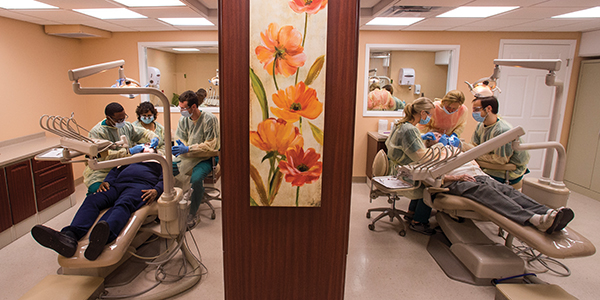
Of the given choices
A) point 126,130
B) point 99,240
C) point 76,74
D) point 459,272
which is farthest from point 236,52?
point 459,272

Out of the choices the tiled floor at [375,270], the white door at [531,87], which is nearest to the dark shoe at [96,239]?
the tiled floor at [375,270]

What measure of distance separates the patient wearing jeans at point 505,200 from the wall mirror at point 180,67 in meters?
3.71

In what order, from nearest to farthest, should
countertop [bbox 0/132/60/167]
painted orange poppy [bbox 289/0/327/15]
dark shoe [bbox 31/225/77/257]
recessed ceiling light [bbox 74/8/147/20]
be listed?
painted orange poppy [bbox 289/0/327/15] → dark shoe [bbox 31/225/77/257] → countertop [bbox 0/132/60/167] → recessed ceiling light [bbox 74/8/147/20]

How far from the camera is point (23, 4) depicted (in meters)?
3.21

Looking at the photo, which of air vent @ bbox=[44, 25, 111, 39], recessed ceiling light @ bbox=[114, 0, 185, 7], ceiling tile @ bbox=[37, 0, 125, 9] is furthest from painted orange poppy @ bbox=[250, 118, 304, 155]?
air vent @ bbox=[44, 25, 111, 39]

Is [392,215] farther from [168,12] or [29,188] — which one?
[29,188]

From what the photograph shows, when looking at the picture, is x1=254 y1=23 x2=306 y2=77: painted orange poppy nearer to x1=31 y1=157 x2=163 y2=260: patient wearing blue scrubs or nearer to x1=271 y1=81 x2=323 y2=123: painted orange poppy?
x1=271 y1=81 x2=323 y2=123: painted orange poppy

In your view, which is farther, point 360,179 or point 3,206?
point 360,179

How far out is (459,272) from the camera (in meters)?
A: 2.84

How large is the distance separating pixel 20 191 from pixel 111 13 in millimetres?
2029

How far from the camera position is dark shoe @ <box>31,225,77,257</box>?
1973mm

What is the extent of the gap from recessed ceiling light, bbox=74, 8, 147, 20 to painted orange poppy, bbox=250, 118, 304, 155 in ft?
9.30

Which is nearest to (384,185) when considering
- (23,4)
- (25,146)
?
(23,4)

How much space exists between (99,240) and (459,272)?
269 cm
